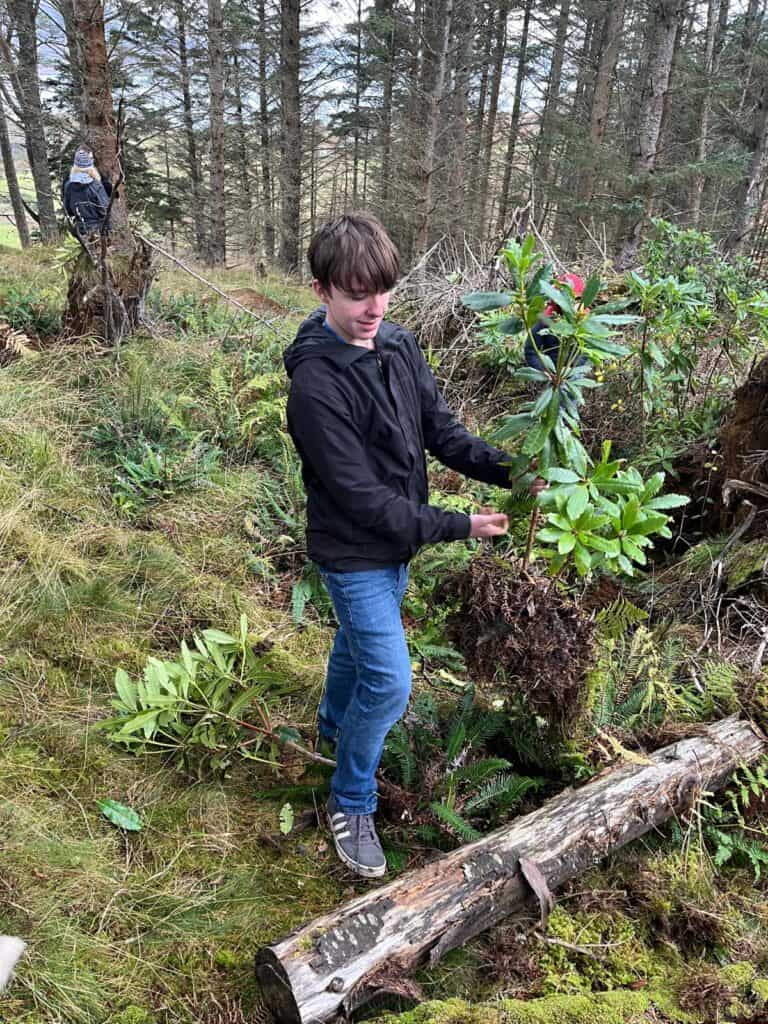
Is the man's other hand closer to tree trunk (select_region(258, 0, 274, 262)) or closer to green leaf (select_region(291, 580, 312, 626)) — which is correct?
green leaf (select_region(291, 580, 312, 626))

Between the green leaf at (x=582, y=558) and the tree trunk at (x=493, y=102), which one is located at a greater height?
the tree trunk at (x=493, y=102)

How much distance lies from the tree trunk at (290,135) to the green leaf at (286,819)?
14371 millimetres

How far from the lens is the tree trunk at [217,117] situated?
12547mm

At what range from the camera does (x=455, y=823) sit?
219 centimetres

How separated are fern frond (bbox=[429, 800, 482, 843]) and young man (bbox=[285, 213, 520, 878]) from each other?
0.27 metres

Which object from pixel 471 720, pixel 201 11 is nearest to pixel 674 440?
pixel 471 720

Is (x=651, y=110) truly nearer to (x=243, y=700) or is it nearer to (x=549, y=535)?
(x=549, y=535)

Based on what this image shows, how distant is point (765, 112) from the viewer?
11883mm

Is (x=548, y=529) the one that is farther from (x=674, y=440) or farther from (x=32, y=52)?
(x=32, y=52)

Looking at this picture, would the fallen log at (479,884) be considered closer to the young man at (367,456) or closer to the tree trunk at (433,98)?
the young man at (367,456)

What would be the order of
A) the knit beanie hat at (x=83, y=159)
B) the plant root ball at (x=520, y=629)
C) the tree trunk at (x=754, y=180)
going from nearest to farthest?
the plant root ball at (x=520, y=629) < the knit beanie hat at (x=83, y=159) < the tree trunk at (x=754, y=180)

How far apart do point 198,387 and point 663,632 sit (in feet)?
13.1

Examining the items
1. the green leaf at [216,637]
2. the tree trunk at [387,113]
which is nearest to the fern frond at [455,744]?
the green leaf at [216,637]

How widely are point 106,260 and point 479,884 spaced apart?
17.0 ft
